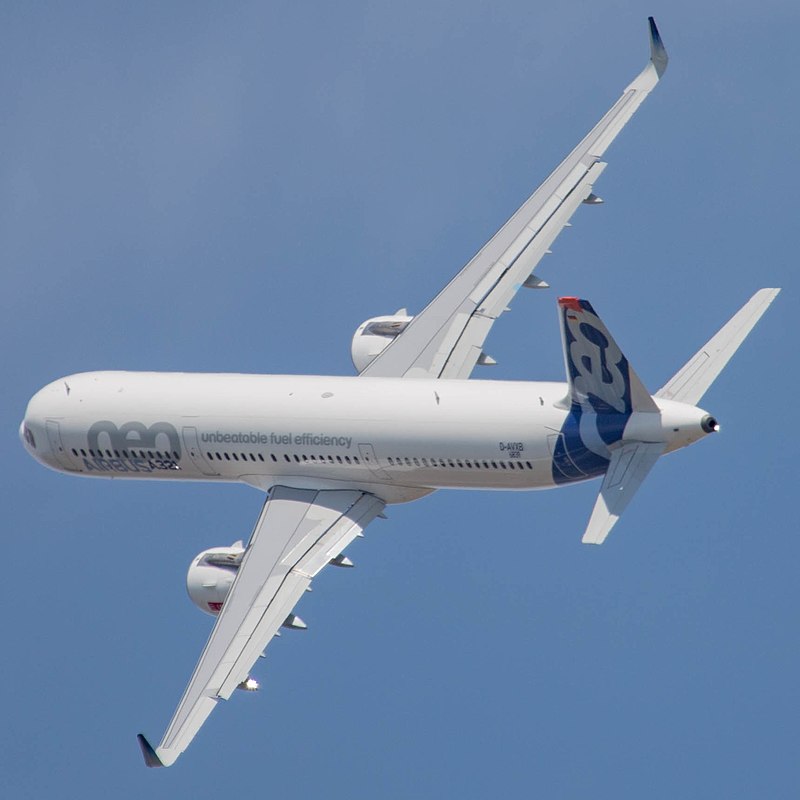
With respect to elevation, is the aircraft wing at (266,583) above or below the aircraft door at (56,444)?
below

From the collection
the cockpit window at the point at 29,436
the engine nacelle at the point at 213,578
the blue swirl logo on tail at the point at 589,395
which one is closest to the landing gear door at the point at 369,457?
the engine nacelle at the point at 213,578

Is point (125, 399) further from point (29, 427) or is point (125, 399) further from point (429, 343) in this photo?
point (429, 343)

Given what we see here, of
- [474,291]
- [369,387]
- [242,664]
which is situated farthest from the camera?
[474,291]

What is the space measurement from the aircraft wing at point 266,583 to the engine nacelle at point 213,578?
954 mm

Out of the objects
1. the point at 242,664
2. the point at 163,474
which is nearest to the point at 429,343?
the point at 163,474

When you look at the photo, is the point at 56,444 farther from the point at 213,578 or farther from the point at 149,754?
the point at 149,754

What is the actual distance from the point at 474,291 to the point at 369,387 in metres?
7.84

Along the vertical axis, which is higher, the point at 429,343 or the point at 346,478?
the point at 429,343

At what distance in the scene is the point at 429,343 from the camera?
9125 centimetres

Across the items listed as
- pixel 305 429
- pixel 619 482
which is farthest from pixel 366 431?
pixel 619 482

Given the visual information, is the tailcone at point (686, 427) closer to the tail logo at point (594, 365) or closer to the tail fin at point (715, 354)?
the tail fin at point (715, 354)

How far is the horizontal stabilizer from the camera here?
252ft

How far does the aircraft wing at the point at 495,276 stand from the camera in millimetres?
90938

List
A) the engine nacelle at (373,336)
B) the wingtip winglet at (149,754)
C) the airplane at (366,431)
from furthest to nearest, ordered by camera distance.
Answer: the engine nacelle at (373,336)
the airplane at (366,431)
the wingtip winglet at (149,754)
